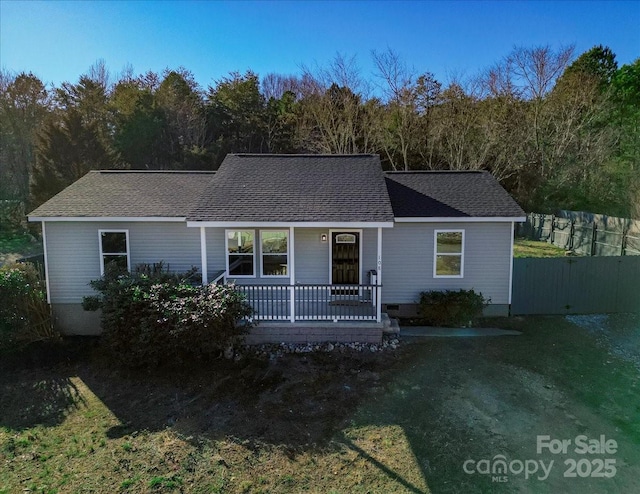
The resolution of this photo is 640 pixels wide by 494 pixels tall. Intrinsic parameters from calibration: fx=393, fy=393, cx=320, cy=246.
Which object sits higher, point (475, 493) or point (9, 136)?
point (9, 136)

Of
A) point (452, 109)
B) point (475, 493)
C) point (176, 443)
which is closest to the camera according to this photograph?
point (475, 493)

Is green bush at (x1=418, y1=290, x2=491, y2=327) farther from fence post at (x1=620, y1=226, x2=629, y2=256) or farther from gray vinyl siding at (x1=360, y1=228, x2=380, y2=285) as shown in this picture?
fence post at (x1=620, y1=226, x2=629, y2=256)

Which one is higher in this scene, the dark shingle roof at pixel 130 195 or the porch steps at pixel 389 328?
the dark shingle roof at pixel 130 195

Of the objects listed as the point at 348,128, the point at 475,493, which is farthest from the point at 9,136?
the point at 475,493

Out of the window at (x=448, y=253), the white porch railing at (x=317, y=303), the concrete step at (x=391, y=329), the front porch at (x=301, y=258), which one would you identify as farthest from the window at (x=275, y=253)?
the window at (x=448, y=253)

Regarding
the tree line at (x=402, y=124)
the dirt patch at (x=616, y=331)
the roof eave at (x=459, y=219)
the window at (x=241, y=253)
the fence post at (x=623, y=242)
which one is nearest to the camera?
the dirt patch at (x=616, y=331)

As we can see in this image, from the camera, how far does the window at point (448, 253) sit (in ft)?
35.2

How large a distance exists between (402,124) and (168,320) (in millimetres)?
23205

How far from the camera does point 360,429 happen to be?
20.1 ft

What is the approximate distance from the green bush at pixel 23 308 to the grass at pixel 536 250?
17769 mm

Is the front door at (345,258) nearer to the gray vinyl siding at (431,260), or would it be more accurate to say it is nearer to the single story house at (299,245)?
the single story house at (299,245)

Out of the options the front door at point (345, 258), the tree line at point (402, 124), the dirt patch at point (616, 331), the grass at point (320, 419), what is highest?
the tree line at point (402, 124)

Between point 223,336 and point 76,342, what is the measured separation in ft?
15.9

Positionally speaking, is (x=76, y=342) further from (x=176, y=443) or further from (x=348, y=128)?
(x=348, y=128)
